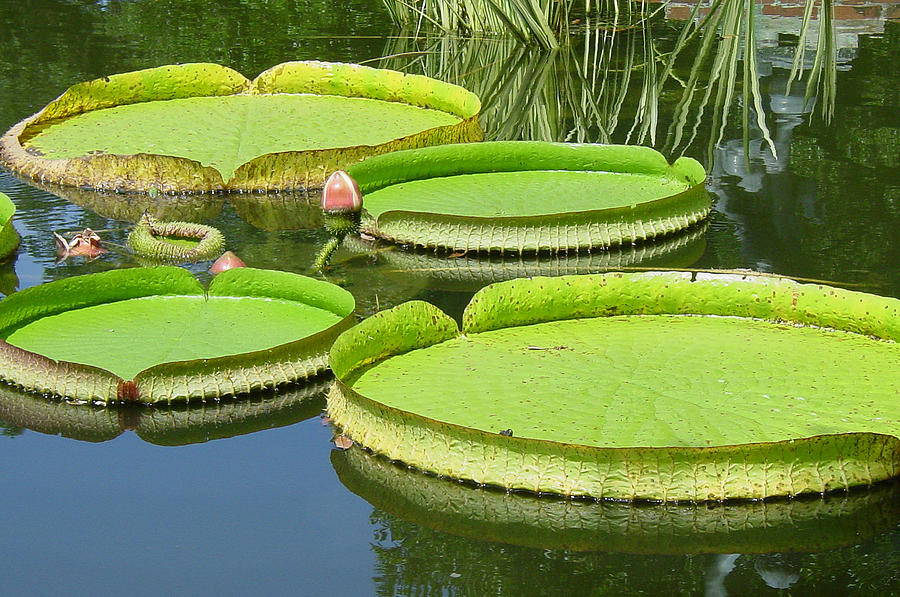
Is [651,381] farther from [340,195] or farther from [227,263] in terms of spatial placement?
[227,263]

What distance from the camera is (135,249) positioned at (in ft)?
12.7

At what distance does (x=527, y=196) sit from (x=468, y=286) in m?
0.66

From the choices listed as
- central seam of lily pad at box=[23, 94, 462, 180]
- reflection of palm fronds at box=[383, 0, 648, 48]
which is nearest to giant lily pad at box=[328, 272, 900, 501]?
central seam of lily pad at box=[23, 94, 462, 180]

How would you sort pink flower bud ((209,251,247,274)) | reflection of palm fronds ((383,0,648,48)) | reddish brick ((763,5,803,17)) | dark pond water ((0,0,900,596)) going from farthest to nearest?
reddish brick ((763,5,803,17)) → reflection of palm fronds ((383,0,648,48)) → pink flower bud ((209,251,247,274)) → dark pond water ((0,0,900,596))

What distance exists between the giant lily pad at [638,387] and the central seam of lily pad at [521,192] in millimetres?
1094

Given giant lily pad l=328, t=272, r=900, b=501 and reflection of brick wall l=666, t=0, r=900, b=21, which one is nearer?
giant lily pad l=328, t=272, r=900, b=501

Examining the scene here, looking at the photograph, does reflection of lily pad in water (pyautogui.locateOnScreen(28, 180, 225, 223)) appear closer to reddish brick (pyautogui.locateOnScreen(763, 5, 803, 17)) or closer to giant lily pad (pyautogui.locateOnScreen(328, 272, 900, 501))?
giant lily pad (pyautogui.locateOnScreen(328, 272, 900, 501))

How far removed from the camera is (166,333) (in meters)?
2.93

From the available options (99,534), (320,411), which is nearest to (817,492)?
(320,411)

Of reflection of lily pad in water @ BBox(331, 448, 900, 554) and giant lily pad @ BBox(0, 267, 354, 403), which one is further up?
giant lily pad @ BBox(0, 267, 354, 403)

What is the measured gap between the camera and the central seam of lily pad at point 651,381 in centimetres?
235

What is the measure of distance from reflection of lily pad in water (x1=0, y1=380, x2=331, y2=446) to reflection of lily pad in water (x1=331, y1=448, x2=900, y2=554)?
0.45 meters

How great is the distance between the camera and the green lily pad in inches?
148

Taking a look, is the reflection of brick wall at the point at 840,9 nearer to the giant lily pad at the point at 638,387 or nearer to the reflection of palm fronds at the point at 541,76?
the reflection of palm fronds at the point at 541,76
